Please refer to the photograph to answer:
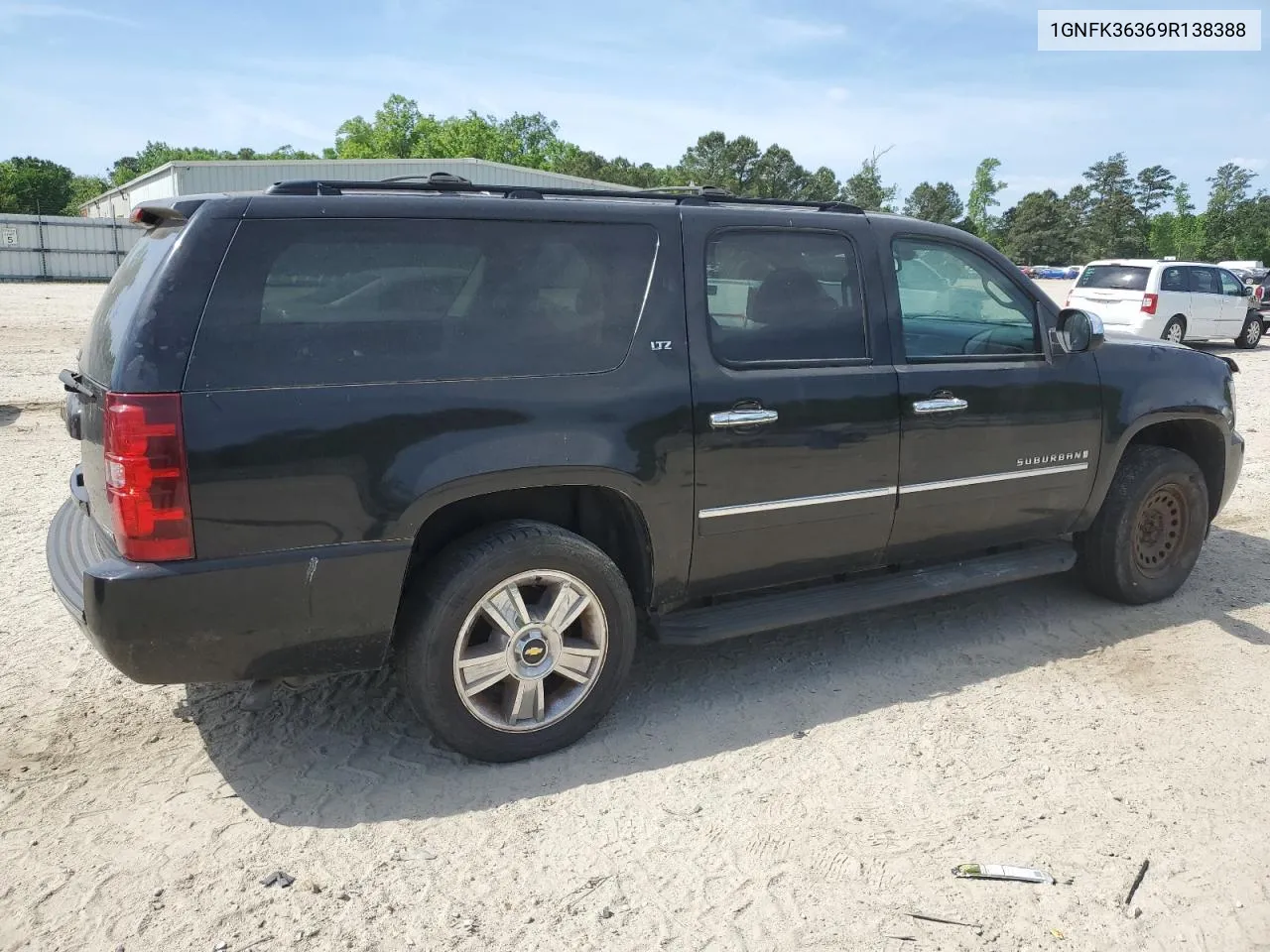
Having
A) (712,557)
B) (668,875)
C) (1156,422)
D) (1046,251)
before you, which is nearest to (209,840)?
(668,875)

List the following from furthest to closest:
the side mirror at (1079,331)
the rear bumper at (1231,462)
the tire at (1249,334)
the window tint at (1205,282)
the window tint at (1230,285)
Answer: the tire at (1249,334) < the window tint at (1230,285) < the window tint at (1205,282) < the rear bumper at (1231,462) < the side mirror at (1079,331)

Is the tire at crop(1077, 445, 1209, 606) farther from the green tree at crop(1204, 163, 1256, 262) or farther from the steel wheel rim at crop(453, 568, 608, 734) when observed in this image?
the green tree at crop(1204, 163, 1256, 262)

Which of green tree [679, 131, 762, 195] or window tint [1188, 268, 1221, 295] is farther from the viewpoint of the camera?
green tree [679, 131, 762, 195]

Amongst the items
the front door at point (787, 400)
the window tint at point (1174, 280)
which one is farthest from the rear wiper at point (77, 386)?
the window tint at point (1174, 280)

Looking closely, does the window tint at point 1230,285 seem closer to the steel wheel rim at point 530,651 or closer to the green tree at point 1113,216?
the steel wheel rim at point 530,651

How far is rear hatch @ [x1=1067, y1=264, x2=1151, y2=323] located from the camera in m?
17.1

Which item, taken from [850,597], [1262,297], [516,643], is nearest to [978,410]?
[850,597]

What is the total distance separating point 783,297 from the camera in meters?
3.87

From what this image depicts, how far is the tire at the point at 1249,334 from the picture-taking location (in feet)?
64.9

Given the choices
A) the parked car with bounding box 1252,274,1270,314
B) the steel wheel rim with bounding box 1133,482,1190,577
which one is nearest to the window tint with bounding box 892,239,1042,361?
the steel wheel rim with bounding box 1133,482,1190,577

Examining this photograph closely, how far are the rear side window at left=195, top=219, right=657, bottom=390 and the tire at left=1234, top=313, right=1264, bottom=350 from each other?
2047 centimetres

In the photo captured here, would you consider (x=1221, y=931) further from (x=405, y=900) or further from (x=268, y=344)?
(x=268, y=344)

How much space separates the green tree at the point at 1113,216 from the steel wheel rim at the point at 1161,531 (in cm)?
8590

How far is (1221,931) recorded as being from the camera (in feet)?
8.70
